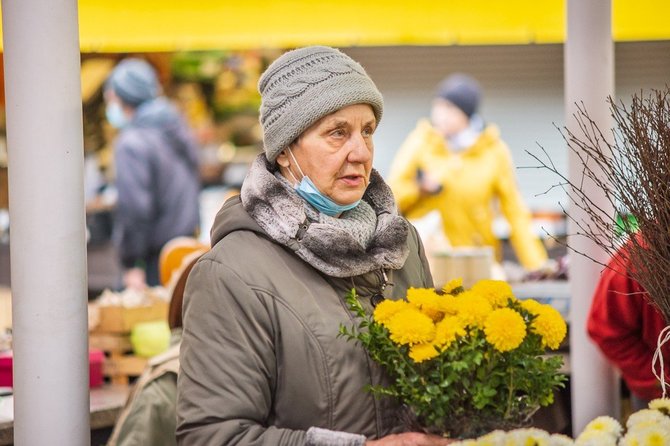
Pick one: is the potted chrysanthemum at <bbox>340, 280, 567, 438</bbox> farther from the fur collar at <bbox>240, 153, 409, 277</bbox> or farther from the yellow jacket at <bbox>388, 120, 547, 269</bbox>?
the yellow jacket at <bbox>388, 120, 547, 269</bbox>

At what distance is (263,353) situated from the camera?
7.43 ft

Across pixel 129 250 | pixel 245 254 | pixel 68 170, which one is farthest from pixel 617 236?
pixel 129 250

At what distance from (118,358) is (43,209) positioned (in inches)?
77.7

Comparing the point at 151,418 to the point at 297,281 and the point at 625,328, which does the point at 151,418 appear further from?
the point at 625,328

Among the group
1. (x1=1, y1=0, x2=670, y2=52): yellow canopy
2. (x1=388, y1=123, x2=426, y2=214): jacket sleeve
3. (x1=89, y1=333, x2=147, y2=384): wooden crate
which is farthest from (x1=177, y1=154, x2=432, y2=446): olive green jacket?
(x1=388, y1=123, x2=426, y2=214): jacket sleeve

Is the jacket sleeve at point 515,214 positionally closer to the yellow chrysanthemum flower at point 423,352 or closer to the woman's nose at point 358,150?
the woman's nose at point 358,150

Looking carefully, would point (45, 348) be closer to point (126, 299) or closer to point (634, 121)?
point (634, 121)

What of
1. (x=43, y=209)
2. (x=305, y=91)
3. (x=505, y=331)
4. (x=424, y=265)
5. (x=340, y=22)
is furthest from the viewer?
(x=340, y=22)

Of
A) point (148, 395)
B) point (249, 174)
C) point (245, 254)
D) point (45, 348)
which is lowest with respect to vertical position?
point (148, 395)

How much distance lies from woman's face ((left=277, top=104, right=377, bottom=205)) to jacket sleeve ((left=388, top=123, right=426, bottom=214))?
460 cm

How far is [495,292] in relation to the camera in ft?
7.22

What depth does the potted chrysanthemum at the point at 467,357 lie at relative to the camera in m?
2.08

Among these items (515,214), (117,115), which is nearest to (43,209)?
(515,214)

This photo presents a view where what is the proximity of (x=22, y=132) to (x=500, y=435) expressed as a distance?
1.30 meters
